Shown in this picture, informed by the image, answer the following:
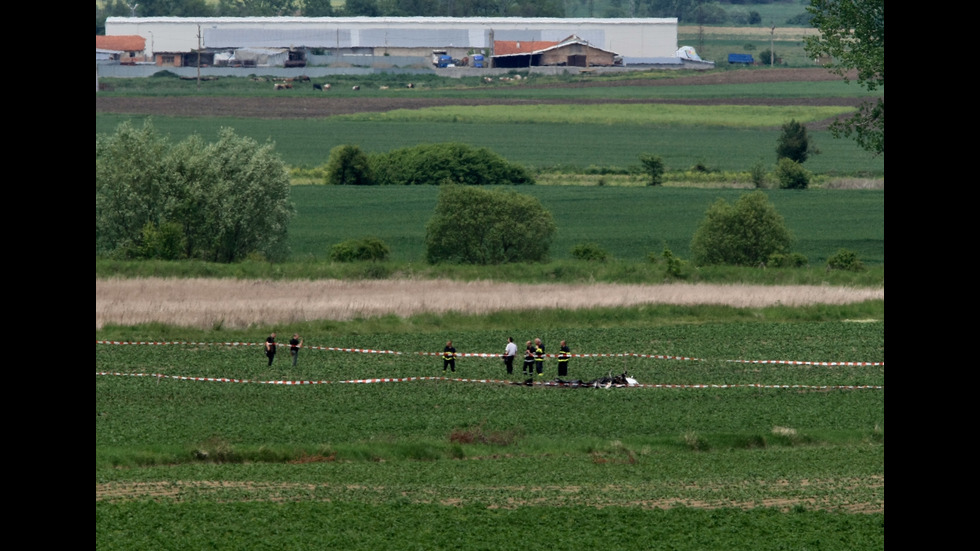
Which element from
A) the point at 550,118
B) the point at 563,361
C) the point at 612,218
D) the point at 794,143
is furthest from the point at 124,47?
the point at 563,361

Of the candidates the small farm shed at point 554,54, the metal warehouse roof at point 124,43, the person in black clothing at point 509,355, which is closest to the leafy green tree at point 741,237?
the person in black clothing at point 509,355

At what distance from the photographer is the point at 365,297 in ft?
160

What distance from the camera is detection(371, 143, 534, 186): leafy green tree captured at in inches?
3612

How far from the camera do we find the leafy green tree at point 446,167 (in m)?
91.8

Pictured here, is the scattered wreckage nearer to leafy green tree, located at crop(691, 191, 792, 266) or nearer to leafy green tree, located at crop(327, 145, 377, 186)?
leafy green tree, located at crop(691, 191, 792, 266)

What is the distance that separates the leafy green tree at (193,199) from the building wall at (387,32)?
128 meters

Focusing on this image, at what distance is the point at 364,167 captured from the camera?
9556 centimetres

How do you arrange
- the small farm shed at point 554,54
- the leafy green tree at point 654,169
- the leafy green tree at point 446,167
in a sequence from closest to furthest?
the leafy green tree at point 446,167, the leafy green tree at point 654,169, the small farm shed at point 554,54

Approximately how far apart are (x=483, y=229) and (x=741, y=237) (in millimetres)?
12688

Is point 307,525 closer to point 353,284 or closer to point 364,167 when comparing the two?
point 353,284

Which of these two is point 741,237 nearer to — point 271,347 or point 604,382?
point 604,382

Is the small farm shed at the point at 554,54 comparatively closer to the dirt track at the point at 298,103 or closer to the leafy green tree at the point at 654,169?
the dirt track at the point at 298,103

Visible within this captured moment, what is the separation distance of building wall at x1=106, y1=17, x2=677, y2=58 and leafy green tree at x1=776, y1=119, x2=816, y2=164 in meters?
88.8
